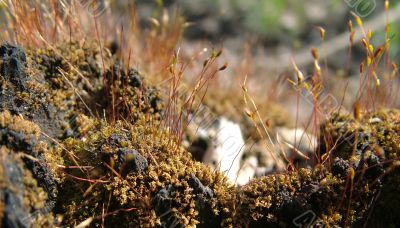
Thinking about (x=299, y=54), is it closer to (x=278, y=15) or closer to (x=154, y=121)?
(x=278, y=15)

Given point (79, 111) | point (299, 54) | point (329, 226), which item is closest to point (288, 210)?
point (329, 226)

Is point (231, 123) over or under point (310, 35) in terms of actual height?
under

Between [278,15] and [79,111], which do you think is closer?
[79,111]

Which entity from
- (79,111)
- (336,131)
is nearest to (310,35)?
(336,131)

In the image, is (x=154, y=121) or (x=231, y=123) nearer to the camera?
(x=154, y=121)

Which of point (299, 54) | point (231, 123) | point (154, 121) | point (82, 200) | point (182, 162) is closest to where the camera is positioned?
point (82, 200)

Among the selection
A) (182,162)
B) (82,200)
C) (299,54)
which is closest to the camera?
(82,200)

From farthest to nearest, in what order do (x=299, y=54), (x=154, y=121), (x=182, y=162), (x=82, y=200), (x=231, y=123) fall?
Answer: (x=299, y=54) < (x=231, y=123) < (x=154, y=121) < (x=182, y=162) < (x=82, y=200)

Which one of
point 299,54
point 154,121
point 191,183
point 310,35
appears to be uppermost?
point 310,35

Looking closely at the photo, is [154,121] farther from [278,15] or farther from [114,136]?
[278,15]
